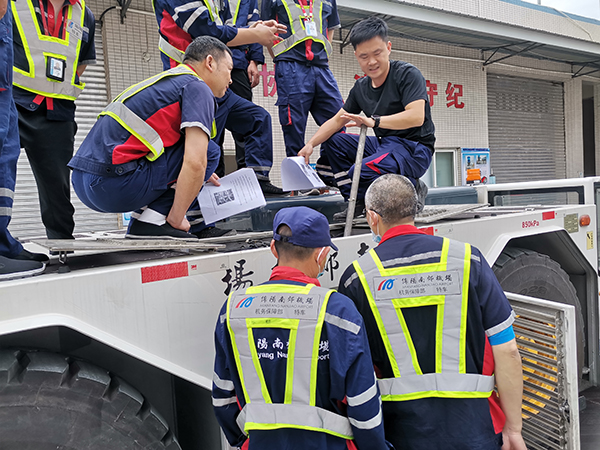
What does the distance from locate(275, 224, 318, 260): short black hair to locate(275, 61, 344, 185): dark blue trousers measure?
6.28ft

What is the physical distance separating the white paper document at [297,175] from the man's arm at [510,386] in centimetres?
166

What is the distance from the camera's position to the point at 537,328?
7.65ft

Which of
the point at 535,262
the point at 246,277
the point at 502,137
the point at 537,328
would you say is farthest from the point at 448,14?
the point at 246,277

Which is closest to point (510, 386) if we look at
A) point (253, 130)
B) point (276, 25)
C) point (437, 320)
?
point (437, 320)

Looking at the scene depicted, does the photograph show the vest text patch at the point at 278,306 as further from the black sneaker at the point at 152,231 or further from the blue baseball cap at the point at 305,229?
the black sneaker at the point at 152,231

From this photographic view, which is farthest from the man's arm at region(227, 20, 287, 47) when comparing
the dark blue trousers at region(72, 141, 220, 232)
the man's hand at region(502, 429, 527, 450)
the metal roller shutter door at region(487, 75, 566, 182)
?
the metal roller shutter door at region(487, 75, 566, 182)

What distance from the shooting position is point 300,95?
365 centimetres

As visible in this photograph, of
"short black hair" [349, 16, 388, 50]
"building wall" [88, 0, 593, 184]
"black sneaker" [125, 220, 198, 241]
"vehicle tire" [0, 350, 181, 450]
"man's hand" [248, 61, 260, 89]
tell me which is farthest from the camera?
"building wall" [88, 0, 593, 184]

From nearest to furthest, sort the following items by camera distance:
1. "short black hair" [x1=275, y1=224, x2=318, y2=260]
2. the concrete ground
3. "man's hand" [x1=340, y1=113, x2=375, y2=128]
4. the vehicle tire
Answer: the vehicle tire, "short black hair" [x1=275, y1=224, x2=318, y2=260], "man's hand" [x1=340, y1=113, x2=375, y2=128], the concrete ground

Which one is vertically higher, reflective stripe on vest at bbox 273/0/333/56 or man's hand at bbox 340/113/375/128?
reflective stripe on vest at bbox 273/0/333/56

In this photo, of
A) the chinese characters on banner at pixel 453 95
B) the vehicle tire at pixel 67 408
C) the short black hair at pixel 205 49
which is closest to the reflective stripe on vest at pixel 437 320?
the vehicle tire at pixel 67 408

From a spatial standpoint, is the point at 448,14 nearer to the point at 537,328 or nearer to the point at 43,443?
the point at 537,328

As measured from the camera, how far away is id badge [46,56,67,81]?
2562 mm

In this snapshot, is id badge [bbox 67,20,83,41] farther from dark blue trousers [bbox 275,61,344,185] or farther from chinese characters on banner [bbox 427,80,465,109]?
chinese characters on banner [bbox 427,80,465,109]
